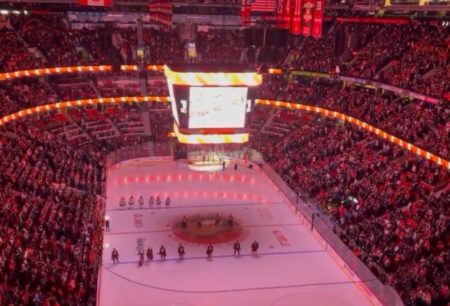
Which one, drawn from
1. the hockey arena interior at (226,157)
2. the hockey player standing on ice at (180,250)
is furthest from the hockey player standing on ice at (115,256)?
the hockey player standing on ice at (180,250)

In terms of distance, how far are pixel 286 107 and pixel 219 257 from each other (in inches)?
886

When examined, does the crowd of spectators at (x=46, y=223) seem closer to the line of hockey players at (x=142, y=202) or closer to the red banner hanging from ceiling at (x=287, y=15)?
the line of hockey players at (x=142, y=202)

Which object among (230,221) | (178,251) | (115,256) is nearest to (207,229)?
(230,221)

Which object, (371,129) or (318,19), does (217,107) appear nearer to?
(318,19)

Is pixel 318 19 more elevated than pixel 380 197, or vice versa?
pixel 318 19

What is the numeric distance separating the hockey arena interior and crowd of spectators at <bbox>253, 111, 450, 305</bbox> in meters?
0.11

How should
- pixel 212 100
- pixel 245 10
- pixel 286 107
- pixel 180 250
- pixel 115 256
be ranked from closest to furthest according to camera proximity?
1. pixel 245 10
2. pixel 115 256
3. pixel 180 250
4. pixel 212 100
5. pixel 286 107

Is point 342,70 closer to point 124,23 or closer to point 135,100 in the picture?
point 135,100

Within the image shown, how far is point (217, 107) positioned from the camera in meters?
25.7

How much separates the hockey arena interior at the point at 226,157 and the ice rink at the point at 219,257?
11 centimetres

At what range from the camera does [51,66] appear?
40.0 meters

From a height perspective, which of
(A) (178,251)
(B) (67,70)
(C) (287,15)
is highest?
(C) (287,15)

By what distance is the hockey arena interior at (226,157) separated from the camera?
2134cm

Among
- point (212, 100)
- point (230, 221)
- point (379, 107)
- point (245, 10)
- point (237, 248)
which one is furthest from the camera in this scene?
point (379, 107)
